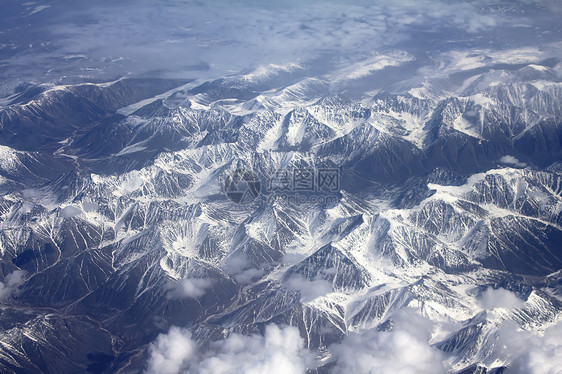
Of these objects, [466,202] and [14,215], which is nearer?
[466,202]

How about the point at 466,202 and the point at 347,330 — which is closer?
the point at 347,330

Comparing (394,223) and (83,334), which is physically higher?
(394,223)

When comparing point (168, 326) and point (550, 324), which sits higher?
point (550, 324)

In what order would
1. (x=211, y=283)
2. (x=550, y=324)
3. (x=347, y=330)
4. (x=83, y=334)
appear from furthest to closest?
(x=211, y=283) → (x=83, y=334) → (x=347, y=330) → (x=550, y=324)

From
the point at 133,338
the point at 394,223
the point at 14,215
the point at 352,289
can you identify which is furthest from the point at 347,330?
the point at 14,215

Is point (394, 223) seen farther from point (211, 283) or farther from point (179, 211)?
point (179, 211)

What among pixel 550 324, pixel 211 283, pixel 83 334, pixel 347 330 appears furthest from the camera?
pixel 211 283

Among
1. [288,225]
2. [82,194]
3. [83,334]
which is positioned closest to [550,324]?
[288,225]

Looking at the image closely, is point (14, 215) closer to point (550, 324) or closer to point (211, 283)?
point (211, 283)

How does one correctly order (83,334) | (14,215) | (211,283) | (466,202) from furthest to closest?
(14,215)
(466,202)
(211,283)
(83,334)
